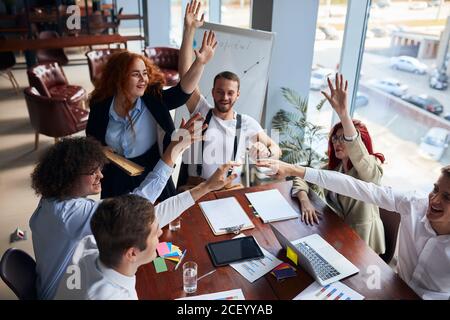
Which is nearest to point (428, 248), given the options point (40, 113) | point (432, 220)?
point (432, 220)

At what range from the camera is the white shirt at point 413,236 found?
2006mm

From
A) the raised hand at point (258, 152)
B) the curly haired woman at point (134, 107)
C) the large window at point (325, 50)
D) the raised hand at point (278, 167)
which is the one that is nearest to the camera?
the raised hand at point (278, 167)

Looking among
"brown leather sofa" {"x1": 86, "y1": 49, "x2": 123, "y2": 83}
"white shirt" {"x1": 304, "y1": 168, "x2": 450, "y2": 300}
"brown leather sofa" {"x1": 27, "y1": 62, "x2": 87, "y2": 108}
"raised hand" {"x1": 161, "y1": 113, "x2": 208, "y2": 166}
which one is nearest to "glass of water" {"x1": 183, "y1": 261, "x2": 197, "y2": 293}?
"raised hand" {"x1": 161, "y1": 113, "x2": 208, "y2": 166}

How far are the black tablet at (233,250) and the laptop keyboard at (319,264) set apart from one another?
24 cm

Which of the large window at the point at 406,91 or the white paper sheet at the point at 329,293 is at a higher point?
the large window at the point at 406,91

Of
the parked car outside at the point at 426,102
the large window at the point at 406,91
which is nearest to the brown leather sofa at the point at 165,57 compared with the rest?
the large window at the point at 406,91

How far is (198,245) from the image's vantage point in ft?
7.31

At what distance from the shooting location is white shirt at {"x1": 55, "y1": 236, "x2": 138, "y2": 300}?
1.50 metres

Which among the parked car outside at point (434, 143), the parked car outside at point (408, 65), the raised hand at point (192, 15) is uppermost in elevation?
the raised hand at point (192, 15)

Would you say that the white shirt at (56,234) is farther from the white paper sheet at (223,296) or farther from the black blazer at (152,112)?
the black blazer at (152,112)

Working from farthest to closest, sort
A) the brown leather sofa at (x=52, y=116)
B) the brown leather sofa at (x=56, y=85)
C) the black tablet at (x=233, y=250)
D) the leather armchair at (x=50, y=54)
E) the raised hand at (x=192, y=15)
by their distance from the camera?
1. the leather armchair at (x=50, y=54)
2. the brown leather sofa at (x=56, y=85)
3. the brown leather sofa at (x=52, y=116)
4. the raised hand at (x=192, y=15)
5. the black tablet at (x=233, y=250)

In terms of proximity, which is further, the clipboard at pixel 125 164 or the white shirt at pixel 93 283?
the clipboard at pixel 125 164

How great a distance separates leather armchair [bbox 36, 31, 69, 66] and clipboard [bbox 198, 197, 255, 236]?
7003 mm

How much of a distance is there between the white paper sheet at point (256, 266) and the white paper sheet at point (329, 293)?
8.5 inches
